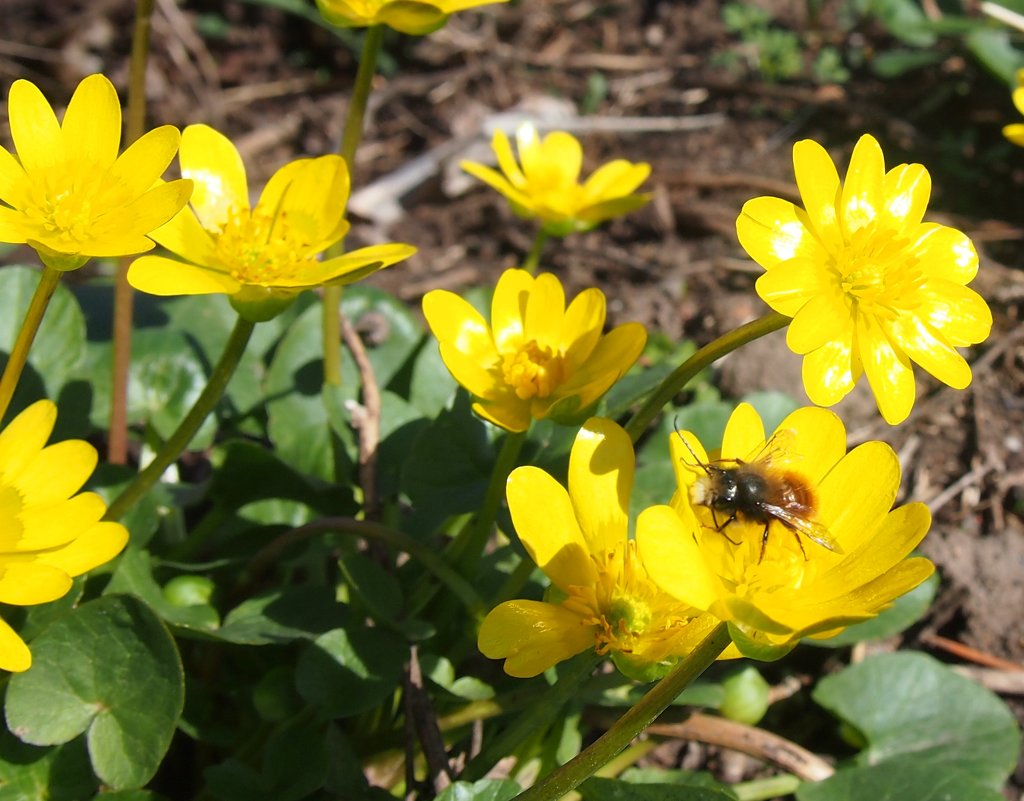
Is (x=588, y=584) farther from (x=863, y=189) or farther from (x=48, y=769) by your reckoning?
(x=48, y=769)

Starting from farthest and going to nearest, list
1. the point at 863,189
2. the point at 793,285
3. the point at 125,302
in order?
the point at 125,302 → the point at 863,189 → the point at 793,285

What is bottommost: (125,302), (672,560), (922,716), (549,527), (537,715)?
(922,716)

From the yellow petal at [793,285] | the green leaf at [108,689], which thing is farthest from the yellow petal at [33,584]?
the yellow petal at [793,285]

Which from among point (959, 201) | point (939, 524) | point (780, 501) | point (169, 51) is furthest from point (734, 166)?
point (780, 501)

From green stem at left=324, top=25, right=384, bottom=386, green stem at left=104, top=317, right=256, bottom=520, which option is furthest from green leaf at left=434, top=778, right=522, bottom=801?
green stem at left=324, top=25, right=384, bottom=386

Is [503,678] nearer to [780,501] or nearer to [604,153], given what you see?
[780,501]

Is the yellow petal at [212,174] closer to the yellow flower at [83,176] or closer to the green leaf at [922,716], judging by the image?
the yellow flower at [83,176]

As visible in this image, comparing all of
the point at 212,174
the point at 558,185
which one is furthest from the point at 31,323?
the point at 558,185
